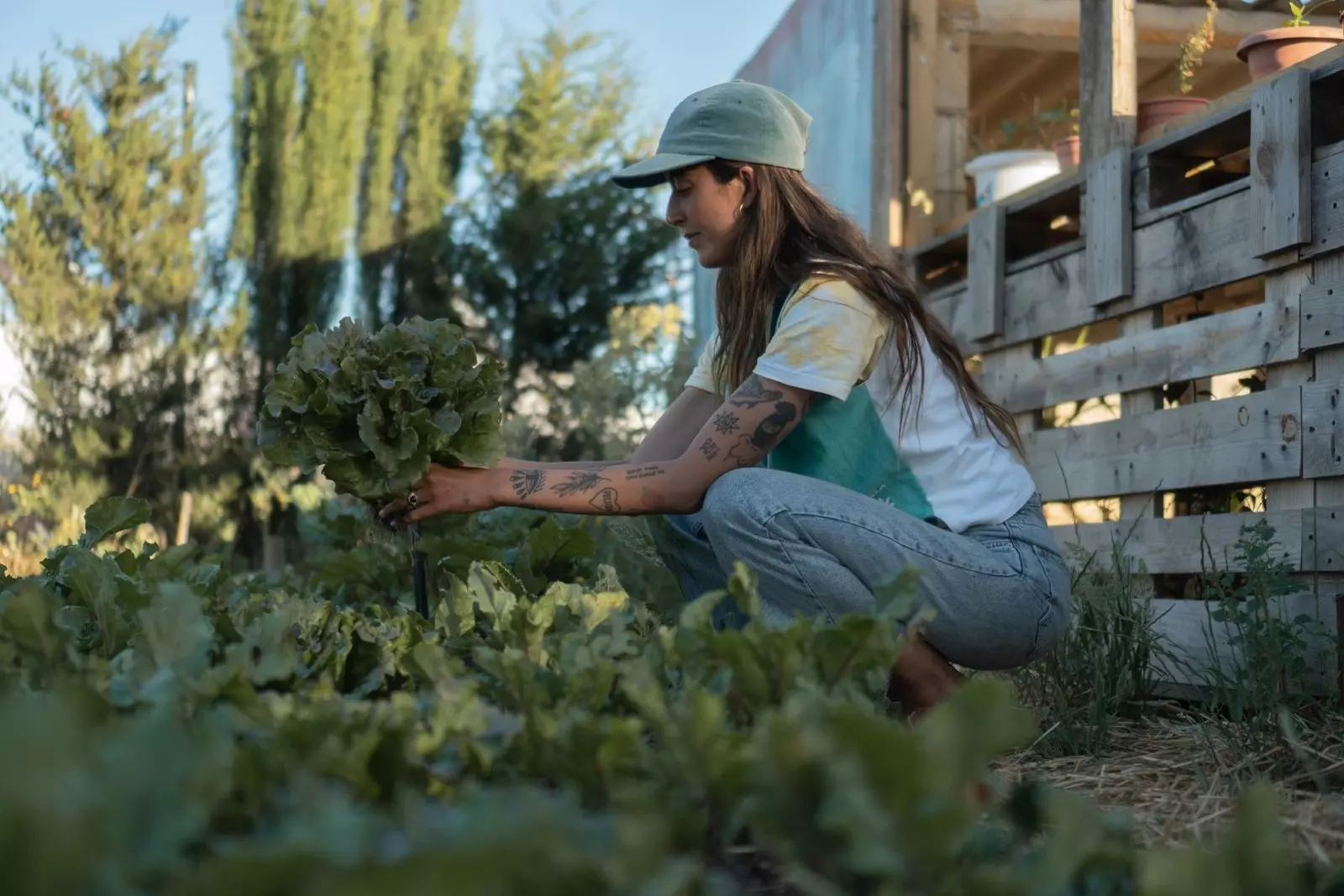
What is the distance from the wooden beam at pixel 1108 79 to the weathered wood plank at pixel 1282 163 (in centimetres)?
77

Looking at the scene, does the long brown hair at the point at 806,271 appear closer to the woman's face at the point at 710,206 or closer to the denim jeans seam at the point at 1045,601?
the woman's face at the point at 710,206

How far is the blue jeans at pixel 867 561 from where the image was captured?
2451 mm

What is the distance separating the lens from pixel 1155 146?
4051mm

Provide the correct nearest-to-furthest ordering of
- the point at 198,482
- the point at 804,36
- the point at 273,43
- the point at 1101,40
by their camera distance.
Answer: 1. the point at 1101,40
2. the point at 804,36
3. the point at 198,482
4. the point at 273,43

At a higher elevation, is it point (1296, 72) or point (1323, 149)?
point (1296, 72)

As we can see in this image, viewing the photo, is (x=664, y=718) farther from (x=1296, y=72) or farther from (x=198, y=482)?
(x=198, y=482)

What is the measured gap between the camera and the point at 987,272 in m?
4.93

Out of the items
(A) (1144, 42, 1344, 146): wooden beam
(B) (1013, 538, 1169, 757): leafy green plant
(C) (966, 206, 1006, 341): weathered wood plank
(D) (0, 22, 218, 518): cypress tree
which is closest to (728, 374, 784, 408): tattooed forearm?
(B) (1013, 538, 1169, 757): leafy green plant

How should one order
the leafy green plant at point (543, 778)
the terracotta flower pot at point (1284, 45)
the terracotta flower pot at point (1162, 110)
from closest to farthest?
the leafy green plant at point (543, 778)
the terracotta flower pot at point (1284, 45)
the terracotta flower pot at point (1162, 110)

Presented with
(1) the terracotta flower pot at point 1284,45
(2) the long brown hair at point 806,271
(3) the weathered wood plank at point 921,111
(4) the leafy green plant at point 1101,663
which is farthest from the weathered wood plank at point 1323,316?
(3) the weathered wood plank at point 921,111

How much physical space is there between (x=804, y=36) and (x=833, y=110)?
75cm

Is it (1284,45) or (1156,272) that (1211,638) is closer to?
(1156,272)

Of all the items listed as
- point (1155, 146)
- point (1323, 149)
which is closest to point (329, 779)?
point (1323, 149)

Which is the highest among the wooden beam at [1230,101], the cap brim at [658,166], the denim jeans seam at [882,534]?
the wooden beam at [1230,101]
